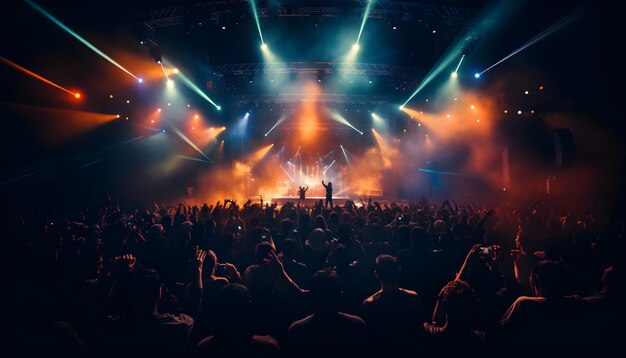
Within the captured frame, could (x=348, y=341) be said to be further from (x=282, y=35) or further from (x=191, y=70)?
(x=191, y=70)

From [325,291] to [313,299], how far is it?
0.44 ft

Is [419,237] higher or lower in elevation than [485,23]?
lower

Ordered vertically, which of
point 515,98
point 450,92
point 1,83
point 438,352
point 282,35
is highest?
point 282,35

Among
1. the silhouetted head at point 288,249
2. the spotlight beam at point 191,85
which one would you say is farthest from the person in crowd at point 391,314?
the spotlight beam at point 191,85

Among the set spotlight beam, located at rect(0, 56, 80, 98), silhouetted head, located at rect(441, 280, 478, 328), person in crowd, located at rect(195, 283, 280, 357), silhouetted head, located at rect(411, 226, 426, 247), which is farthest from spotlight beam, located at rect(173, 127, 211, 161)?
silhouetted head, located at rect(441, 280, 478, 328)

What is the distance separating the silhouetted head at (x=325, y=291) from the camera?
2.29 m

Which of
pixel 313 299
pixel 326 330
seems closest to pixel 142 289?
pixel 313 299

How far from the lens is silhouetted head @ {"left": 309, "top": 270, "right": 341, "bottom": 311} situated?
2287mm

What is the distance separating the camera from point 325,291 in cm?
229

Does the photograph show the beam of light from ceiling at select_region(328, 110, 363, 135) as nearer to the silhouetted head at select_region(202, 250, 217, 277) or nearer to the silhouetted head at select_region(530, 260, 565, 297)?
the silhouetted head at select_region(202, 250, 217, 277)

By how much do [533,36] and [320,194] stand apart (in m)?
24.6

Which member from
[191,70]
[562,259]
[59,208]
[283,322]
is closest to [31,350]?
[283,322]

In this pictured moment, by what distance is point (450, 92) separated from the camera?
17547mm

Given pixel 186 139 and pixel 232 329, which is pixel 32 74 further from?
pixel 232 329
